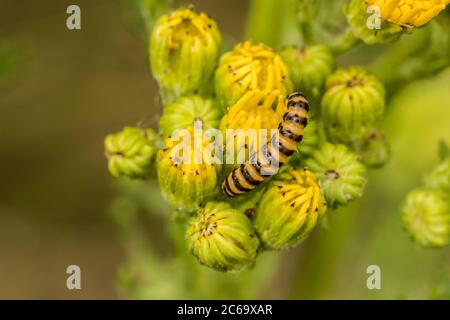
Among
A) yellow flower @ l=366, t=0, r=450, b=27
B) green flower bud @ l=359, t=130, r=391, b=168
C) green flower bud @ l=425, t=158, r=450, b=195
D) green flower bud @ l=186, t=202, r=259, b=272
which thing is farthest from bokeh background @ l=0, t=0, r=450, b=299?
green flower bud @ l=186, t=202, r=259, b=272

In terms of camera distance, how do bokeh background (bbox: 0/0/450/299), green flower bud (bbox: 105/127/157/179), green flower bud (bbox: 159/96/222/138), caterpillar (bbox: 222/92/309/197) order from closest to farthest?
caterpillar (bbox: 222/92/309/197), green flower bud (bbox: 159/96/222/138), green flower bud (bbox: 105/127/157/179), bokeh background (bbox: 0/0/450/299)

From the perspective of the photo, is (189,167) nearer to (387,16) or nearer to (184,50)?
(184,50)

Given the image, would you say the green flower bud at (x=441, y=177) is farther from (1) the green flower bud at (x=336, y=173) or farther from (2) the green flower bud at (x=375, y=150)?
(1) the green flower bud at (x=336, y=173)

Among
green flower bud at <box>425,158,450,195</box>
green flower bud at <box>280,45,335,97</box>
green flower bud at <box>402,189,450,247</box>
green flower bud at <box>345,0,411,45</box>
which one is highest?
green flower bud at <box>345,0,411,45</box>

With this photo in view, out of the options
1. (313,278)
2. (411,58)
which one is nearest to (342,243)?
(313,278)

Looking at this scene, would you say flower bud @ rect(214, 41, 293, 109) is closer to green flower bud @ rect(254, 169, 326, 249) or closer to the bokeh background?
green flower bud @ rect(254, 169, 326, 249)

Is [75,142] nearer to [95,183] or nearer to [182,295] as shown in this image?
[95,183]

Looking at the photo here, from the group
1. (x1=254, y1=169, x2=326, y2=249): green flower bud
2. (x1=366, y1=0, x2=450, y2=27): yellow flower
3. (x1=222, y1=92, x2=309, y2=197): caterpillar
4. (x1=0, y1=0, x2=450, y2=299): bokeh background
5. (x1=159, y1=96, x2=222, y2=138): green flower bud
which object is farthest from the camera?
(x1=0, y1=0, x2=450, y2=299): bokeh background
